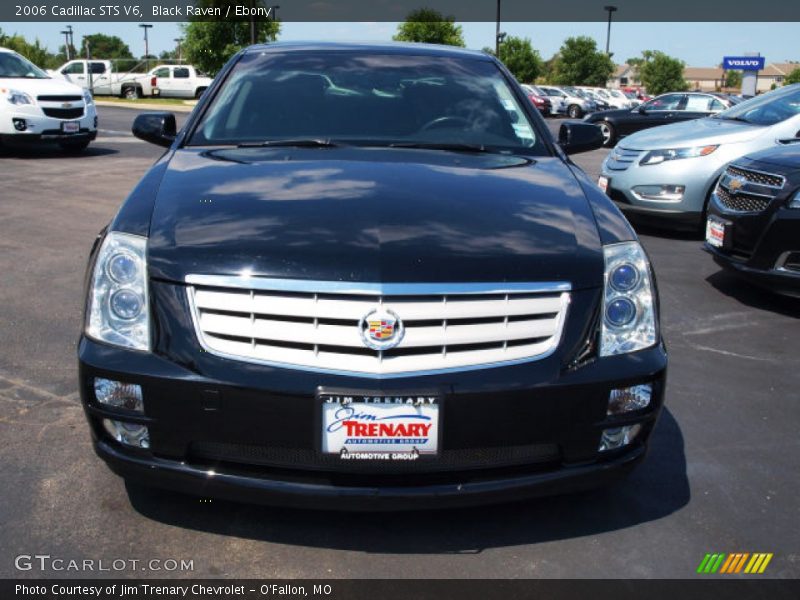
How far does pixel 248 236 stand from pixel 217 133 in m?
1.29

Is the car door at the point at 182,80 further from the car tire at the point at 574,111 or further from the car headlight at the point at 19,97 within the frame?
the car headlight at the point at 19,97

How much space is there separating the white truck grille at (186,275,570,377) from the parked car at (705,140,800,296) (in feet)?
11.3

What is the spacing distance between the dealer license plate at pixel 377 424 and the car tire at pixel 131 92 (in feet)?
135

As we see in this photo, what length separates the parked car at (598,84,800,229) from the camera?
7.84 m

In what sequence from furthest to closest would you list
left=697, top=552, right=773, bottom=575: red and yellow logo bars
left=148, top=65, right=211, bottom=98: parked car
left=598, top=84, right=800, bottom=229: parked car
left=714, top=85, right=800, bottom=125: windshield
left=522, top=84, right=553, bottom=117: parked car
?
left=148, top=65, right=211, bottom=98: parked car → left=522, top=84, right=553, bottom=117: parked car → left=714, top=85, right=800, bottom=125: windshield → left=598, top=84, right=800, bottom=229: parked car → left=697, top=552, right=773, bottom=575: red and yellow logo bars

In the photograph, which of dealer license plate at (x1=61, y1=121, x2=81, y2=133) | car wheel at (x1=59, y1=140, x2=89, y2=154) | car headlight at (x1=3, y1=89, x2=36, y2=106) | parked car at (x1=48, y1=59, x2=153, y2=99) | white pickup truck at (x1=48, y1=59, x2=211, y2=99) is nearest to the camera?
car headlight at (x1=3, y1=89, x2=36, y2=106)

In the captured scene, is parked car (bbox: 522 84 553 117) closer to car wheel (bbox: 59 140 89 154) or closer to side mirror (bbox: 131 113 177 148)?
car wheel (bbox: 59 140 89 154)

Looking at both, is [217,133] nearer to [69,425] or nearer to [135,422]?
[69,425]

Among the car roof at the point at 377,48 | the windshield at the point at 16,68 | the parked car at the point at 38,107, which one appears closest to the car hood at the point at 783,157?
the car roof at the point at 377,48

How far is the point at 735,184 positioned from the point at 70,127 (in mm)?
10367

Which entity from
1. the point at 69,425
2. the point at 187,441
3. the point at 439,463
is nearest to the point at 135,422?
the point at 187,441

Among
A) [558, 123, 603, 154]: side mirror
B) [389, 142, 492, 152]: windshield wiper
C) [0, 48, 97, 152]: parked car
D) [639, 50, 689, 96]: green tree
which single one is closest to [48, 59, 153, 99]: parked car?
[0, 48, 97, 152]: parked car

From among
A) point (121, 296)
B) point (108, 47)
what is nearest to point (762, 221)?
point (121, 296)

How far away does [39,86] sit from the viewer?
1259 cm
